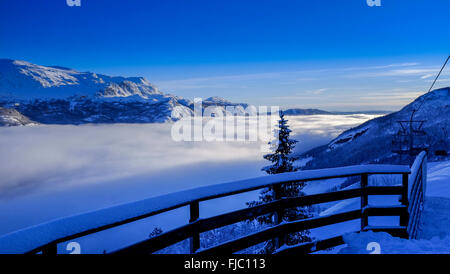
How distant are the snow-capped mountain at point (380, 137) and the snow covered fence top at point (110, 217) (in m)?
99.2

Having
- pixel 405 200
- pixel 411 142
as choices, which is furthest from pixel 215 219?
pixel 411 142

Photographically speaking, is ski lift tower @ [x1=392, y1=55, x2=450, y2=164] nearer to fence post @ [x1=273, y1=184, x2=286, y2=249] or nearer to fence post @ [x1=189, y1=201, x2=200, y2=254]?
fence post @ [x1=273, y1=184, x2=286, y2=249]

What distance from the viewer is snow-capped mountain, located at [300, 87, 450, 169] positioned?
107 metres

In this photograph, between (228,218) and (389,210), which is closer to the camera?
(228,218)

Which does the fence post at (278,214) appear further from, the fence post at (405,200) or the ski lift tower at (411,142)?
the ski lift tower at (411,142)

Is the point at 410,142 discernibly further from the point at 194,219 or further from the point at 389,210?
the point at 194,219

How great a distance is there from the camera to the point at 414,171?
19.5ft

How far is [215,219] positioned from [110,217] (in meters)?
Answer: 1.25

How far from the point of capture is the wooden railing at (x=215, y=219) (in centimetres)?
206

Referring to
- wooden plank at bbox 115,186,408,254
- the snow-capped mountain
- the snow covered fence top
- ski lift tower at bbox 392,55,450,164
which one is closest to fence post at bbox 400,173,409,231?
wooden plank at bbox 115,186,408,254

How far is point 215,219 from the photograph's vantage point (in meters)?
3.34

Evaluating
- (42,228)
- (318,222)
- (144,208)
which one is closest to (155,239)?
(144,208)

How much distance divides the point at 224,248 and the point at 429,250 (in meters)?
3.05

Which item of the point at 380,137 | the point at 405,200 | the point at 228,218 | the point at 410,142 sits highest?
the point at 228,218
